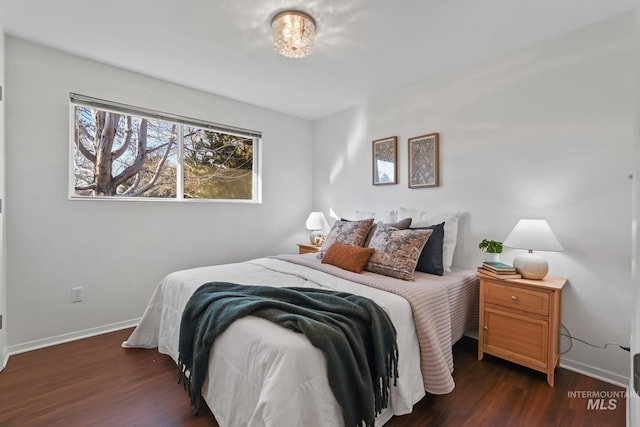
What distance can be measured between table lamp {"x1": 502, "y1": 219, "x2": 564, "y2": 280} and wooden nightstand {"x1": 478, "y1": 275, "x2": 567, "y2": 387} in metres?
0.07

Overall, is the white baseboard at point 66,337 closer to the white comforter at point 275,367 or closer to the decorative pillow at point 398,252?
the white comforter at point 275,367

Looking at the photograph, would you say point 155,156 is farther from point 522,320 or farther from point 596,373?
point 596,373

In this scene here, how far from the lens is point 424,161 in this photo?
2994 millimetres

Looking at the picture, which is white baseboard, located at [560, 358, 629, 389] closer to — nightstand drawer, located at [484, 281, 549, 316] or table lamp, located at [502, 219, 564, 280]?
nightstand drawer, located at [484, 281, 549, 316]

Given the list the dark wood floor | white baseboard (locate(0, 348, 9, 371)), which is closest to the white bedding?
the dark wood floor

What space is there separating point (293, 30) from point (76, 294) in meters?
2.80

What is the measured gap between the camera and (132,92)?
2789 millimetres

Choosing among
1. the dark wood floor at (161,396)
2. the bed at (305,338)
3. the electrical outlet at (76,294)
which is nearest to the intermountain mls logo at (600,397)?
the dark wood floor at (161,396)

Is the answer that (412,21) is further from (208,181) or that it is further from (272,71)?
(208,181)

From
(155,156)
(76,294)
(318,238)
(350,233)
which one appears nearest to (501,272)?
(350,233)

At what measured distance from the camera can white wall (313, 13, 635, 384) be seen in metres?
1.96

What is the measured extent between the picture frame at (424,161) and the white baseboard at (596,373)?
1706 mm

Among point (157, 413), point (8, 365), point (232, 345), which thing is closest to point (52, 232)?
point (8, 365)

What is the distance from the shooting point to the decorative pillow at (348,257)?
92.7 inches
